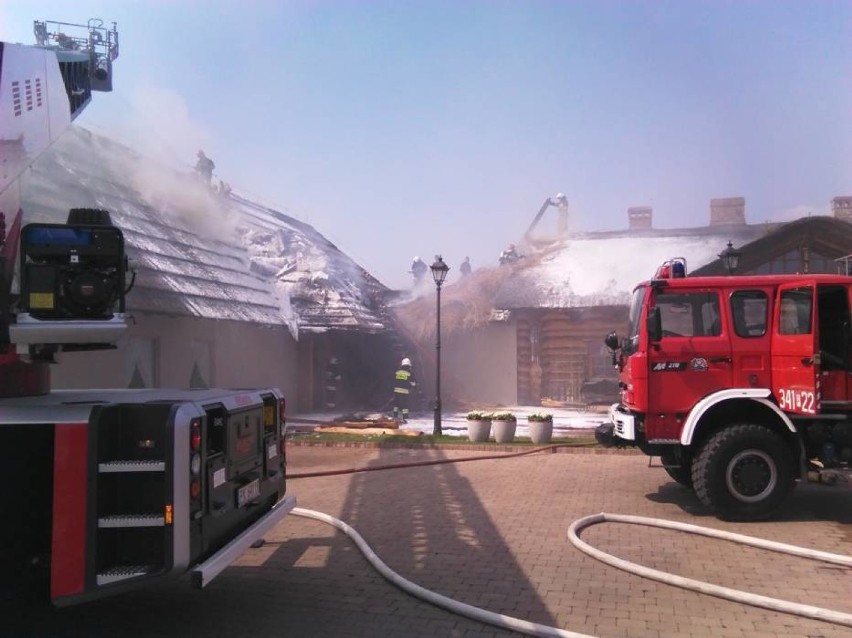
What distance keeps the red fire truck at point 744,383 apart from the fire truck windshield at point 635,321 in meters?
0.03

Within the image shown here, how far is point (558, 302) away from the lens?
25609mm

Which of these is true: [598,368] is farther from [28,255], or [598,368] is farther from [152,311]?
[28,255]

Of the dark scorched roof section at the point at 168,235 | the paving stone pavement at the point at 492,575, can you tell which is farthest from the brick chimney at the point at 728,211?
the paving stone pavement at the point at 492,575

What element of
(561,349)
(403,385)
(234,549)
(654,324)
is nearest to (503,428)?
(654,324)

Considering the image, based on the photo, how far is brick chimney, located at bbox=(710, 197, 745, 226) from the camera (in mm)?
→ 34938

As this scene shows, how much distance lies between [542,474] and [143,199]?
1414 centimetres

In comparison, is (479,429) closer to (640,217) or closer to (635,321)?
(635,321)

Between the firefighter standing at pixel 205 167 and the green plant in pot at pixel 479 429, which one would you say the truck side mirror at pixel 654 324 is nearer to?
the green plant in pot at pixel 479 429

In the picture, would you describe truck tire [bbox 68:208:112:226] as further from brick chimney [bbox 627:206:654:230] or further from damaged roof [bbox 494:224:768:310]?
brick chimney [bbox 627:206:654:230]

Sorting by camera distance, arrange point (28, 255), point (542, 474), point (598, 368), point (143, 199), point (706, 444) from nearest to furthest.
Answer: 1. point (28, 255)
2. point (706, 444)
3. point (542, 474)
4. point (143, 199)
5. point (598, 368)

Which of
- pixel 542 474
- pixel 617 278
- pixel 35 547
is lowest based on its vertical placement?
pixel 542 474

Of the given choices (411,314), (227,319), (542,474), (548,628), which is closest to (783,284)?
(542,474)


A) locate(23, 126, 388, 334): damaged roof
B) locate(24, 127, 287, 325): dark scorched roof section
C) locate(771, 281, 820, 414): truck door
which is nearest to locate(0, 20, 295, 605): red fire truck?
locate(771, 281, 820, 414): truck door

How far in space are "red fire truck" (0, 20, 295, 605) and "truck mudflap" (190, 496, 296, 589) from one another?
11 mm
